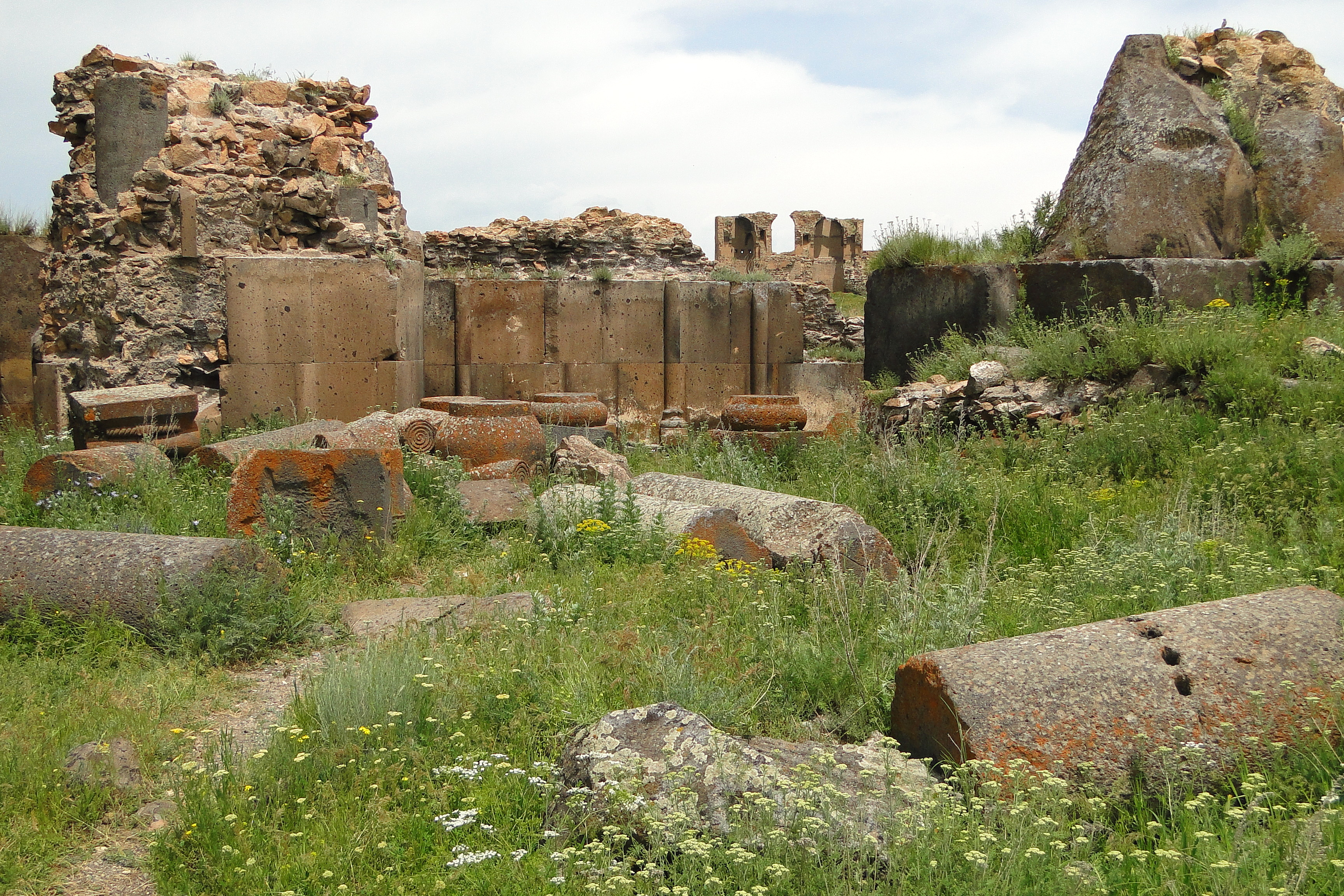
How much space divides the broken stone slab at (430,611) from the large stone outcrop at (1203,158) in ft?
21.8

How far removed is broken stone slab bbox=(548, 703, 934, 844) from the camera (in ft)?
8.96

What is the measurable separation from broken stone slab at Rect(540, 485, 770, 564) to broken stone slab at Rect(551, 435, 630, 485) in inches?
28.7

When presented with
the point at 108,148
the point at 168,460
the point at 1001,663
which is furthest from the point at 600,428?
the point at 1001,663

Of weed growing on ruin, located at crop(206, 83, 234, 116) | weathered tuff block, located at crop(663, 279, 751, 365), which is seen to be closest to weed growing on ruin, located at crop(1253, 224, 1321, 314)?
weathered tuff block, located at crop(663, 279, 751, 365)

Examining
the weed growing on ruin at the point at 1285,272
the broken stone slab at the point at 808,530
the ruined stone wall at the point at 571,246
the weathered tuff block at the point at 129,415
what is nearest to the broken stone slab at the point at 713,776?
the broken stone slab at the point at 808,530

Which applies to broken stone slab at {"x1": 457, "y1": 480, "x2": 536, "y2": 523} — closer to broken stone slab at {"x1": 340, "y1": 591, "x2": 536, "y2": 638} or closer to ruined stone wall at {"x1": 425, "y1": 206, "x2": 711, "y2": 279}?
broken stone slab at {"x1": 340, "y1": 591, "x2": 536, "y2": 638}

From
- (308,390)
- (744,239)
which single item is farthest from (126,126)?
(744,239)

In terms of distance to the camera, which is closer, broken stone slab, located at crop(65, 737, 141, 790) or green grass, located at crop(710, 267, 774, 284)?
broken stone slab, located at crop(65, 737, 141, 790)

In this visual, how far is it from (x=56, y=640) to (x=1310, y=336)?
818 cm

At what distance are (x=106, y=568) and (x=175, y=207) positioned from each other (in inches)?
252

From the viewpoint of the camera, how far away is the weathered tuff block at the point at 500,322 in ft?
35.8

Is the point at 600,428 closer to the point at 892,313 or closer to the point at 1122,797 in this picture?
the point at 892,313

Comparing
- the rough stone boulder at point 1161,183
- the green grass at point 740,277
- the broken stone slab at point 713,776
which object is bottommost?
the broken stone slab at point 713,776

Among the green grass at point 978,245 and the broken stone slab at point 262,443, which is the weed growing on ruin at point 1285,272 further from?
the broken stone slab at point 262,443
